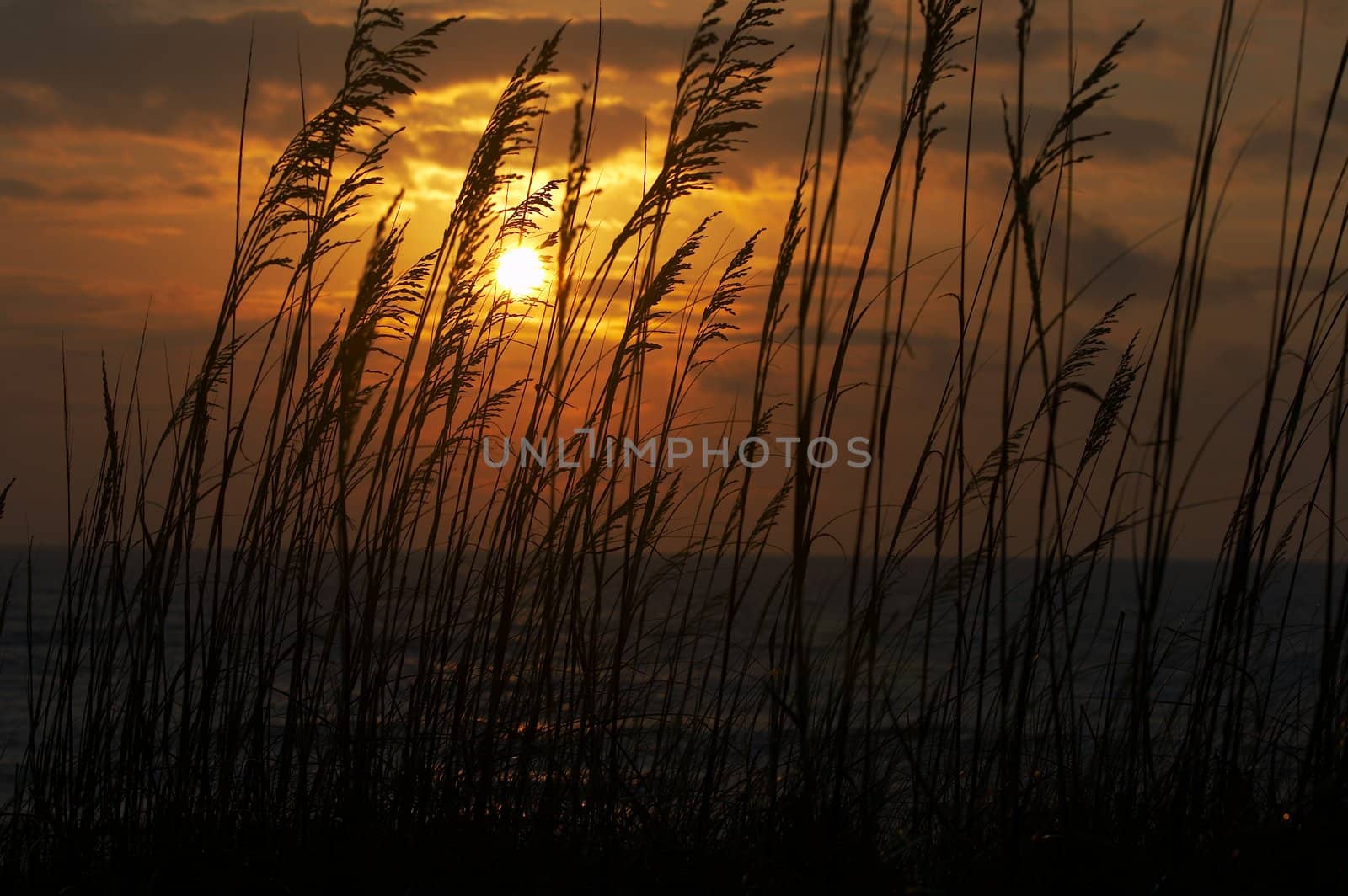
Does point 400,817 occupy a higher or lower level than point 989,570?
lower

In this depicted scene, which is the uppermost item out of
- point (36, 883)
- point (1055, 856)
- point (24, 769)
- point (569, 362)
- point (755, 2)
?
point (755, 2)

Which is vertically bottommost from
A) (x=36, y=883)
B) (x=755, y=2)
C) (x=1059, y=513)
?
(x=36, y=883)

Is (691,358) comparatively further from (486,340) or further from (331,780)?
(331,780)

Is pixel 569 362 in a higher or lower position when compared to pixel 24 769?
higher

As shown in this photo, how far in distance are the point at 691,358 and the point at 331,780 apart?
112cm

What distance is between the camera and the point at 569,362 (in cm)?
236

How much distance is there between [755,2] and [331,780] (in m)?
1.63

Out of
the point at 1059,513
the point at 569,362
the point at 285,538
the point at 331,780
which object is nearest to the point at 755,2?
the point at 569,362

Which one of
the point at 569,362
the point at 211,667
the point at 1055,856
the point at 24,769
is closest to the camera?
the point at 1055,856

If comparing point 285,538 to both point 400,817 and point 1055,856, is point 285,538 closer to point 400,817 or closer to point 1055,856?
point 400,817

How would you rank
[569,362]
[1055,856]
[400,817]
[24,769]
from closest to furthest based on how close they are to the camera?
[1055,856]
[400,817]
[24,769]
[569,362]

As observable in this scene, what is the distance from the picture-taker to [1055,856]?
155cm

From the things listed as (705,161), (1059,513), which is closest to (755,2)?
(705,161)

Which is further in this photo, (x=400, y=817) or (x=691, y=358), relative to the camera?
(x=691, y=358)
